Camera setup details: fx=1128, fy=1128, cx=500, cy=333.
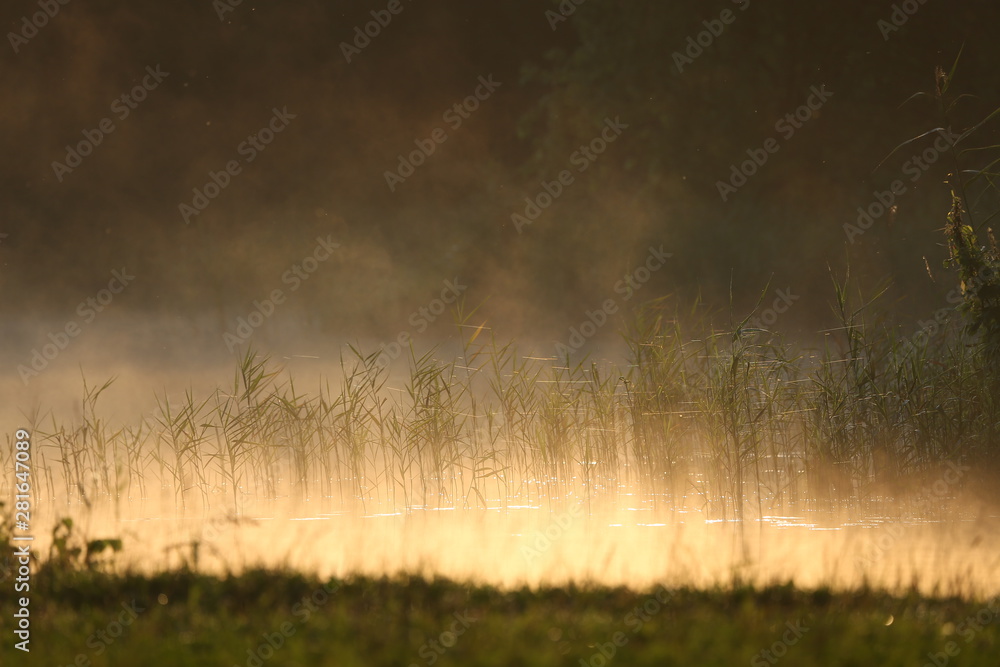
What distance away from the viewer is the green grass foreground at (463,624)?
11.8 ft

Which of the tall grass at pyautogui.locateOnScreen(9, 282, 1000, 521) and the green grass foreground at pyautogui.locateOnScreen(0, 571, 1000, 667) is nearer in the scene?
the green grass foreground at pyautogui.locateOnScreen(0, 571, 1000, 667)

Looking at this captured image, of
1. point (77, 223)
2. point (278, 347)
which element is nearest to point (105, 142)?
point (77, 223)

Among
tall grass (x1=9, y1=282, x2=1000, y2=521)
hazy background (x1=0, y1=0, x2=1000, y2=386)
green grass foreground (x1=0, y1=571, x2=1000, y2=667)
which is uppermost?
hazy background (x1=0, y1=0, x2=1000, y2=386)

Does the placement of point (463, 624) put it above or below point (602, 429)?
below

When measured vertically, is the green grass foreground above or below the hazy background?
below

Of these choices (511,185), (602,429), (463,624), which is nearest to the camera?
(463,624)

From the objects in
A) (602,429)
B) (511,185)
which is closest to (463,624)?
(602,429)

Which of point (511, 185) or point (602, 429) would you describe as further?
point (511, 185)

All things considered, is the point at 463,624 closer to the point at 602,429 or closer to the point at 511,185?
the point at 602,429

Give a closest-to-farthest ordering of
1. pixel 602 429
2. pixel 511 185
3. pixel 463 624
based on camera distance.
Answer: pixel 463 624 → pixel 602 429 → pixel 511 185

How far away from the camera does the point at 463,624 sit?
13.0ft

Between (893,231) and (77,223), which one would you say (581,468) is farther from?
(77,223)

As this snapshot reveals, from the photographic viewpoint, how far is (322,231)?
19.5 m

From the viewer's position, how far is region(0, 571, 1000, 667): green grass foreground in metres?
3.60
